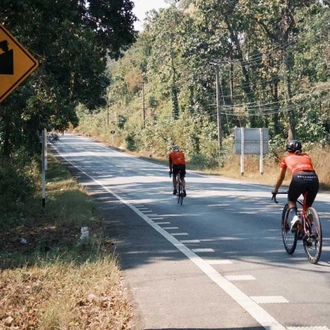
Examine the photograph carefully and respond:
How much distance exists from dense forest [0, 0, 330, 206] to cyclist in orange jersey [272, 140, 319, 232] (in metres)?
5.10

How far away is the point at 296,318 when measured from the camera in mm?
5785

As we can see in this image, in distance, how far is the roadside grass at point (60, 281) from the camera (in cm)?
585

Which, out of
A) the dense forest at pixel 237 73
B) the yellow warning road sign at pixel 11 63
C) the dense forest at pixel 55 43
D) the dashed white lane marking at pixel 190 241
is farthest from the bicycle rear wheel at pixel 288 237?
the dense forest at pixel 237 73

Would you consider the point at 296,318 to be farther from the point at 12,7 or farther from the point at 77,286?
the point at 12,7

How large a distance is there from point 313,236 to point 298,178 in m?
0.88

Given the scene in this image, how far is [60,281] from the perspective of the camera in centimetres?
744

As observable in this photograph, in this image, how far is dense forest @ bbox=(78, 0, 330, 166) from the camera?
38.1 meters

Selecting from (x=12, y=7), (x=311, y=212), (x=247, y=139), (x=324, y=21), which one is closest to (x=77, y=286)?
(x=311, y=212)

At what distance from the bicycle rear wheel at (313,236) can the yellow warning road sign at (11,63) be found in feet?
14.6

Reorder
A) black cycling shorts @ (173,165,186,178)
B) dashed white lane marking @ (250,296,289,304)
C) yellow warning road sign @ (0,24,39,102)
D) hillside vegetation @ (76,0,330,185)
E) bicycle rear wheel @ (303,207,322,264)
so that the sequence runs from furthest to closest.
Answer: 1. hillside vegetation @ (76,0,330,185)
2. black cycling shorts @ (173,165,186,178)
3. bicycle rear wheel @ (303,207,322,264)
4. yellow warning road sign @ (0,24,39,102)
5. dashed white lane marking @ (250,296,289,304)

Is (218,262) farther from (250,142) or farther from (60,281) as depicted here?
(250,142)

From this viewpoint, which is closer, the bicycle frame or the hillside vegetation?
the bicycle frame

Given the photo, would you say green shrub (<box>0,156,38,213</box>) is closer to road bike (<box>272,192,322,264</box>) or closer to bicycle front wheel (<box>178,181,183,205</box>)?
bicycle front wheel (<box>178,181,183,205</box>)

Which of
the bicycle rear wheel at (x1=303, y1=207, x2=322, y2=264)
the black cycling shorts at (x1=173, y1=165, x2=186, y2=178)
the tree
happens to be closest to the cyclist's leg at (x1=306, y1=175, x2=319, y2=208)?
the bicycle rear wheel at (x1=303, y1=207, x2=322, y2=264)
